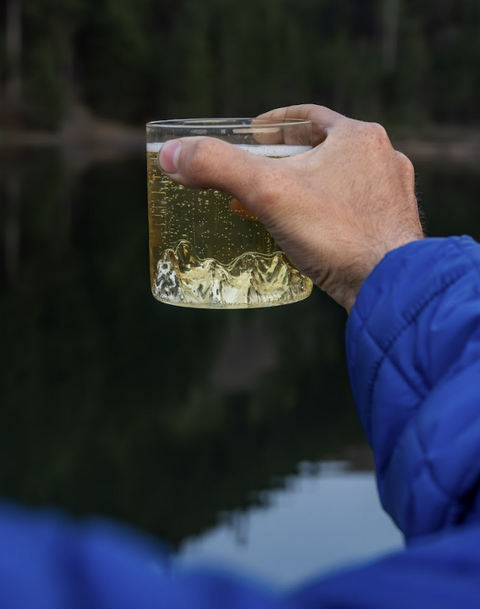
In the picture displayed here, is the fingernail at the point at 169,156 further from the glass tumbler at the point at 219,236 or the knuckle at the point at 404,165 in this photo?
the knuckle at the point at 404,165

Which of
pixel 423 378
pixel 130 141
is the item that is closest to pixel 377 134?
pixel 423 378

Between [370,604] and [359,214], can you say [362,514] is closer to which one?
[359,214]

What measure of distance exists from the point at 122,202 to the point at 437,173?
8.68 metres

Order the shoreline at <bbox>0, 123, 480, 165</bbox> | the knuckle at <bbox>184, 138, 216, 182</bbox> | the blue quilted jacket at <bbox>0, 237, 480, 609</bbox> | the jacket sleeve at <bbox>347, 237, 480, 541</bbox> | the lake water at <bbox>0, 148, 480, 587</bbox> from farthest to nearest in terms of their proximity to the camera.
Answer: the shoreline at <bbox>0, 123, 480, 165</bbox>, the lake water at <bbox>0, 148, 480, 587</bbox>, the knuckle at <bbox>184, 138, 216, 182</bbox>, the jacket sleeve at <bbox>347, 237, 480, 541</bbox>, the blue quilted jacket at <bbox>0, 237, 480, 609</bbox>

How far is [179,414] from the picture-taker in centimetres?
723

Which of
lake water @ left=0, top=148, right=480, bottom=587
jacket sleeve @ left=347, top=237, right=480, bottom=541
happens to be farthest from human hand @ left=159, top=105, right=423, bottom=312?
lake water @ left=0, top=148, right=480, bottom=587

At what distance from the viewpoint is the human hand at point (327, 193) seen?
980 millimetres

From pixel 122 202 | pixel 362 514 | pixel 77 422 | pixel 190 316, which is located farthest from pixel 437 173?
pixel 362 514

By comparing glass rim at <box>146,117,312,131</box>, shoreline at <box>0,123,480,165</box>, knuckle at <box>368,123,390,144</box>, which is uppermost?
shoreline at <box>0,123,480,165</box>

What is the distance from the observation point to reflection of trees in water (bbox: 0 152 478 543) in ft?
19.7

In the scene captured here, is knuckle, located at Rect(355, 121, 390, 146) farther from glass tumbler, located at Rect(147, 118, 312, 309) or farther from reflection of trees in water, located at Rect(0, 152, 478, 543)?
reflection of trees in water, located at Rect(0, 152, 478, 543)

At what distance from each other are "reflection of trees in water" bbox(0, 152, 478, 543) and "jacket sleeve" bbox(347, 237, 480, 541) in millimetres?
4692

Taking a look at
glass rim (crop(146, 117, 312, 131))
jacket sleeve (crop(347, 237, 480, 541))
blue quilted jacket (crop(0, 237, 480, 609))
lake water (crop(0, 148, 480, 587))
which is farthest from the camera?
lake water (crop(0, 148, 480, 587))

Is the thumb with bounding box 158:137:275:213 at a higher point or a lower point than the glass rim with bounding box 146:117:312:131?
lower
